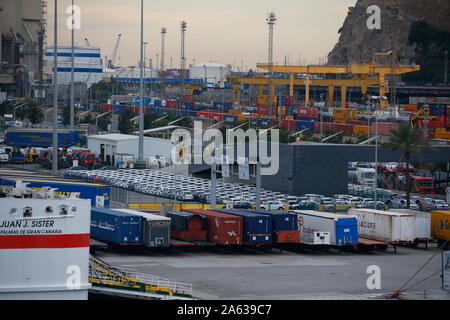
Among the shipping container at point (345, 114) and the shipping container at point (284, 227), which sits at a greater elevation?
the shipping container at point (345, 114)

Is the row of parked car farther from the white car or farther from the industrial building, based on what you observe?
the industrial building

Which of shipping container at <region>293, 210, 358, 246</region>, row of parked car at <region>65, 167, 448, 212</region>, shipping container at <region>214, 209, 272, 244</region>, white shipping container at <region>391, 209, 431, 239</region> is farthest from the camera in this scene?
row of parked car at <region>65, 167, 448, 212</region>

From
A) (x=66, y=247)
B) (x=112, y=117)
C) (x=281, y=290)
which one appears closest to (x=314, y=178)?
(x=281, y=290)

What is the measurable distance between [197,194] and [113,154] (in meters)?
21.9

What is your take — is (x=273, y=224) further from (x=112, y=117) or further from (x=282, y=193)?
(x=112, y=117)

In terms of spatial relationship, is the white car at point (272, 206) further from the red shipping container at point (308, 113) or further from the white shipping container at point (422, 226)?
the red shipping container at point (308, 113)

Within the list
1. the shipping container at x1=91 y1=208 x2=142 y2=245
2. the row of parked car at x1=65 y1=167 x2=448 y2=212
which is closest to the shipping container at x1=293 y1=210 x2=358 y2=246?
the shipping container at x1=91 y1=208 x2=142 y2=245

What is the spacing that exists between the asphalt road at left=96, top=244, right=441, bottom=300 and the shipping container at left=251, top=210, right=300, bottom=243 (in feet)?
2.57

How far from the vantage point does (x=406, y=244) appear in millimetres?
41844

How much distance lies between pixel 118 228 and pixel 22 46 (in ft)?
413

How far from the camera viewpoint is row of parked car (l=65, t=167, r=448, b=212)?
2073 inches

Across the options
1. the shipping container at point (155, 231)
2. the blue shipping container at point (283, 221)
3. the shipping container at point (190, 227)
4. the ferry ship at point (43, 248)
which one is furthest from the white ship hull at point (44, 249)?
the blue shipping container at point (283, 221)

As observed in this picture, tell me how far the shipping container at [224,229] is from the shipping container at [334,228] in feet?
13.2

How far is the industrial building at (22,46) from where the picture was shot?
150 m
